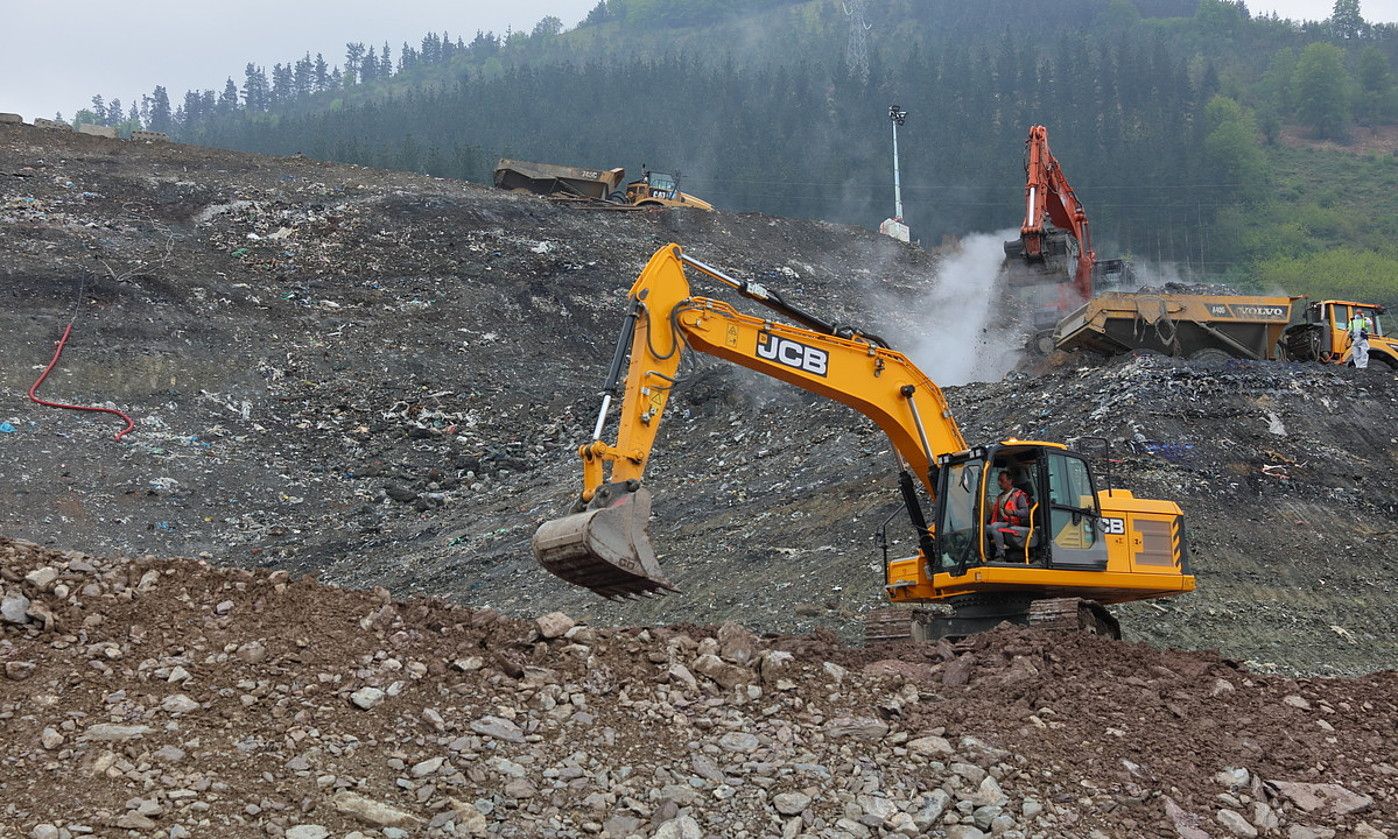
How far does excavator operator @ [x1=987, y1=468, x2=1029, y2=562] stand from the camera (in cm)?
916

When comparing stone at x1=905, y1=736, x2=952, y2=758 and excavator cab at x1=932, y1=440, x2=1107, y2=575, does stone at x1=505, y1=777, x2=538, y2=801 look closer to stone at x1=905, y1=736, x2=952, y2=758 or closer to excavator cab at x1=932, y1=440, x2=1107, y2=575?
stone at x1=905, y1=736, x2=952, y2=758

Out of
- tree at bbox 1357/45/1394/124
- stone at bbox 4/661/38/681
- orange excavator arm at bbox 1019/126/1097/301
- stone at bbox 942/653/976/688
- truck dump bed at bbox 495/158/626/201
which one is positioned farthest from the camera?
tree at bbox 1357/45/1394/124

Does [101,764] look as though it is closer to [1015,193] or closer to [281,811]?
[281,811]

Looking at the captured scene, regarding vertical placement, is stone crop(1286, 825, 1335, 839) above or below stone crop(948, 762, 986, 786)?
below

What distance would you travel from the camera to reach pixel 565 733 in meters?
6.40

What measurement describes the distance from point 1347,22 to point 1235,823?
111 m

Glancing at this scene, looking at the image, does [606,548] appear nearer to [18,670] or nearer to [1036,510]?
[18,670]

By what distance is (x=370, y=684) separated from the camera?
6496 millimetres

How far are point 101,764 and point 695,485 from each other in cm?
1212

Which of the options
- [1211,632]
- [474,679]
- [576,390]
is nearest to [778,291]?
[576,390]

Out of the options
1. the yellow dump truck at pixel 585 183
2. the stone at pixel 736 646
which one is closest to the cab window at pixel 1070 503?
the stone at pixel 736 646

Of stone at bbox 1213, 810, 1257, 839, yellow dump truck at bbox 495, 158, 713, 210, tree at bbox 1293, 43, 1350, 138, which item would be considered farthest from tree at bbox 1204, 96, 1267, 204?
stone at bbox 1213, 810, 1257, 839

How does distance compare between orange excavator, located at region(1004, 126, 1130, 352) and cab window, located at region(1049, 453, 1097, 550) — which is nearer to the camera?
cab window, located at region(1049, 453, 1097, 550)

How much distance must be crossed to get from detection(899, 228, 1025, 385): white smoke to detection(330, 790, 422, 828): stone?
1801 centimetres
